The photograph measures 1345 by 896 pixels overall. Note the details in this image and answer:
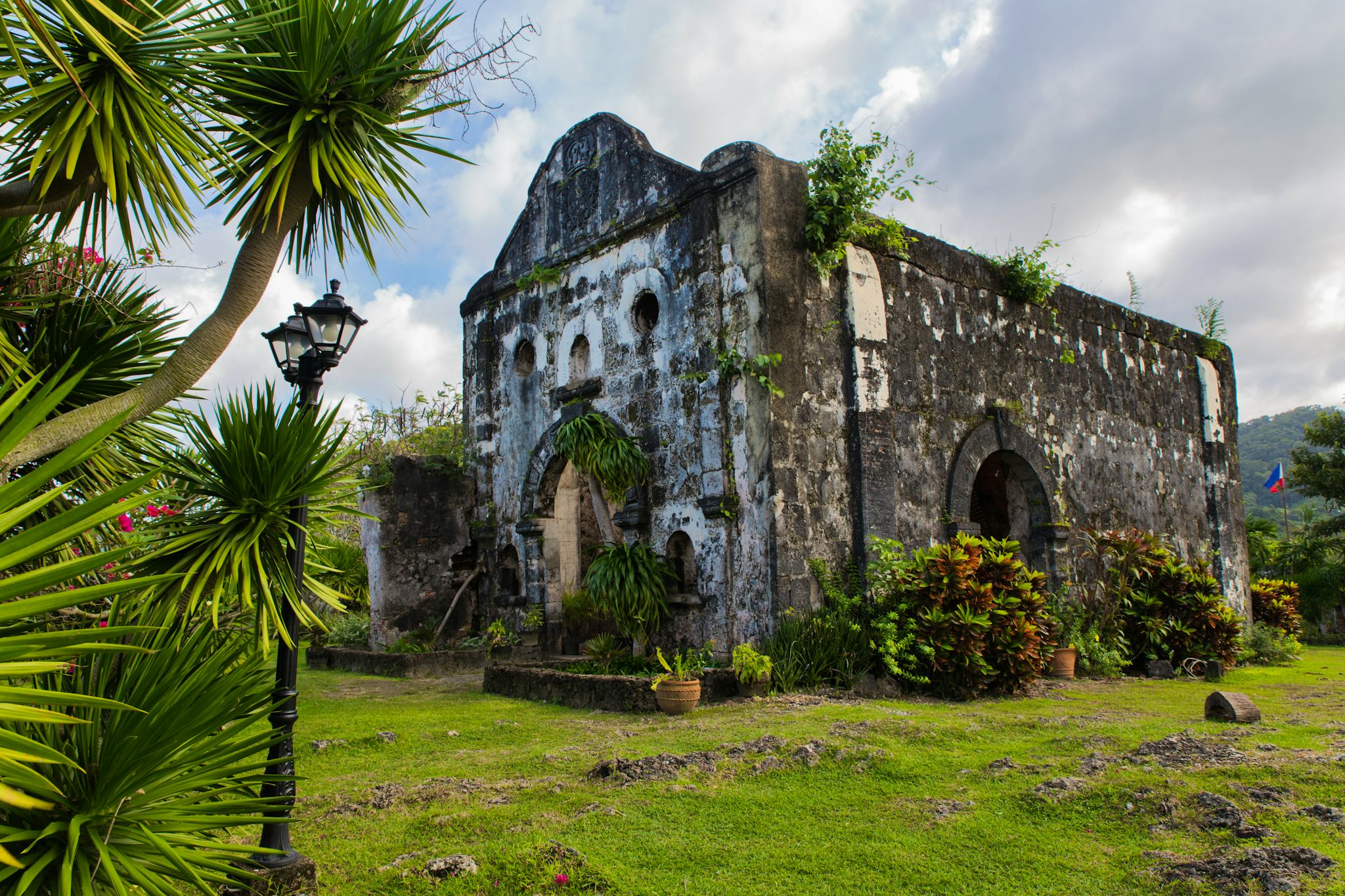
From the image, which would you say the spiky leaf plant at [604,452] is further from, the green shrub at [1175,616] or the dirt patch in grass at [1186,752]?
the green shrub at [1175,616]

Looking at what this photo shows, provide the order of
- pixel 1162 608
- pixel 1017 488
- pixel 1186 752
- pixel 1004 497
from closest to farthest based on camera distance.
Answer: pixel 1186 752, pixel 1162 608, pixel 1017 488, pixel 1004 497

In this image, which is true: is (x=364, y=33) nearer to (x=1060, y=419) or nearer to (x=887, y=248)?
(x=887, y=248)

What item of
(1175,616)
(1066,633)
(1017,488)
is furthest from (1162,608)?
(1017,488)

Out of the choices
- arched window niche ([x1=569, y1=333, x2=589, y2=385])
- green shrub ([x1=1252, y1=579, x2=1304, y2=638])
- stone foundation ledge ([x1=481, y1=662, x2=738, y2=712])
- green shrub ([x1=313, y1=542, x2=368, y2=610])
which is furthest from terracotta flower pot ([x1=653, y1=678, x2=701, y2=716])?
green shrub ([x1=1252, y1=579, x2=1304, y2=638])

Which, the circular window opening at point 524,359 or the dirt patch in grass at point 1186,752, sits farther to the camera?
the circular window opening at point 524,359

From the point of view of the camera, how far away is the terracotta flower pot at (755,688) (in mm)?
7836

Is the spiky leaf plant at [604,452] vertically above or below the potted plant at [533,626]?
above

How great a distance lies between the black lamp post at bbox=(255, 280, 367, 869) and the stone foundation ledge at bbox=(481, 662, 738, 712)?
3232 millimetres

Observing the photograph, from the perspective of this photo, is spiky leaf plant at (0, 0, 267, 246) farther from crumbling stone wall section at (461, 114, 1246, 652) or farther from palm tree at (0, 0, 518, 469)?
crumbling stone wall section at (461, 114, 1246, 652)

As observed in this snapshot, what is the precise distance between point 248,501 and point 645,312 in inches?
270

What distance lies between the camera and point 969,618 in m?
8.11

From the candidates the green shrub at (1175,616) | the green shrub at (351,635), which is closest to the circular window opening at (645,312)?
the green shrub at (351,635)

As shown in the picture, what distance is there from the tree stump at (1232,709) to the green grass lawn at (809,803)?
168mm

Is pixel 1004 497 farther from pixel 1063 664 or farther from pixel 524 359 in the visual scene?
pixel 524 359
